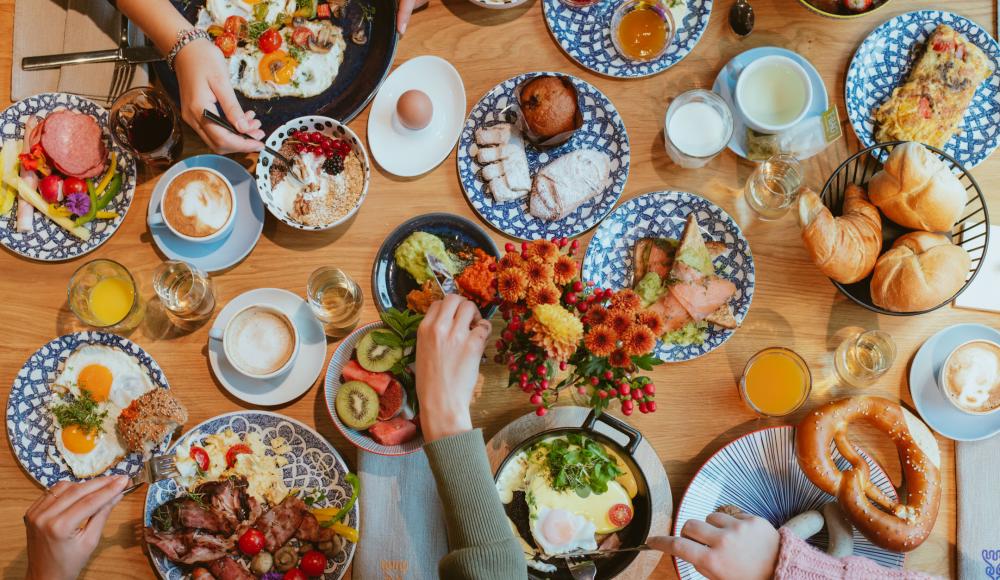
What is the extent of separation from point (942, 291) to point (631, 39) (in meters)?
1.08

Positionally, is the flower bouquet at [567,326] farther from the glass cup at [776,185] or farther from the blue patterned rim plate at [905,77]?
the blue patterned rim plate at [905,77]

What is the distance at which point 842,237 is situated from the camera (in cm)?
170

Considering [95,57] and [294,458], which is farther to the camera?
[95,57]

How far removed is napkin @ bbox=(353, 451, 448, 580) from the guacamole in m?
0.48

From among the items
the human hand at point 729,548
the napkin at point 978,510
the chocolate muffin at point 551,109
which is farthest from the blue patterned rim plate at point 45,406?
the napkin at point 978,510

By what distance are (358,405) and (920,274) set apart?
1.48m

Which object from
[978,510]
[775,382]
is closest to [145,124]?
[775,382]

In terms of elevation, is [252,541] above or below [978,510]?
below

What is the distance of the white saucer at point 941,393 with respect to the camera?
1769 millimetres

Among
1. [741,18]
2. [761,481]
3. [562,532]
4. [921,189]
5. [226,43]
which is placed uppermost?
[741,18]

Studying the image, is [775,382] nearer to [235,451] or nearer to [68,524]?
[235,451]

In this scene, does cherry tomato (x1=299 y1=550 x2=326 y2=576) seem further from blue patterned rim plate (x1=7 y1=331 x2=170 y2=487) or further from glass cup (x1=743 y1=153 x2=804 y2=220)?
glass cup (x1=743 y1=153 x2=804 y2=220)

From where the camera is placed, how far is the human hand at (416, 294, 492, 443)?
4.79 ft

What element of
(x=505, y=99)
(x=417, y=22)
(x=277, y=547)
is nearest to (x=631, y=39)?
(x=505, y=99)
